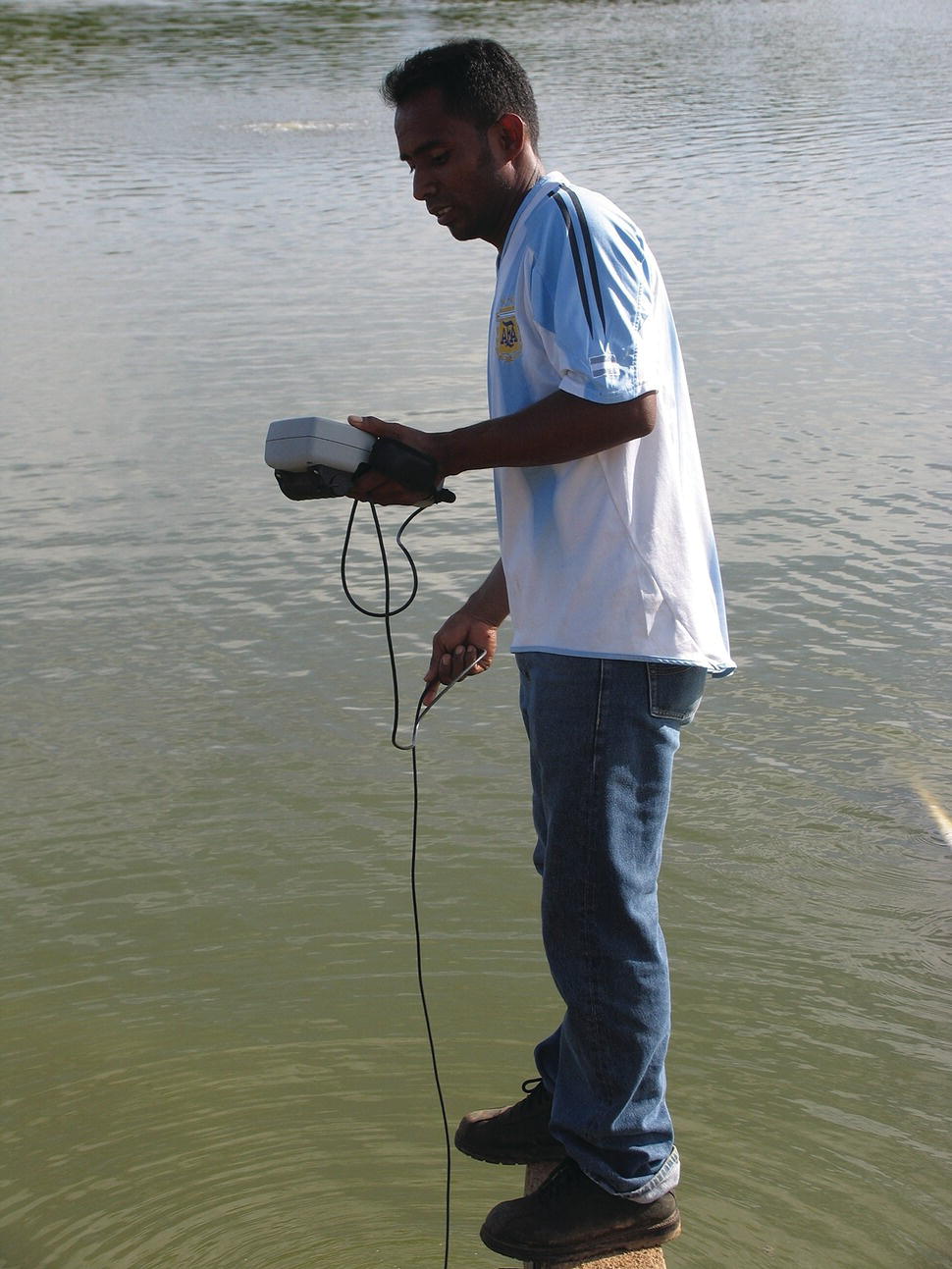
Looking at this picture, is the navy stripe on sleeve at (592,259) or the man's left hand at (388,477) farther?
the man's left hand at (388,477)

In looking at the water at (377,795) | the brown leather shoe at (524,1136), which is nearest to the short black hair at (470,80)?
the brown leather shoe at (524,1136)

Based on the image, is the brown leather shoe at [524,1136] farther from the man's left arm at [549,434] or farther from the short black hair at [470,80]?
the short black hair at [470,80]

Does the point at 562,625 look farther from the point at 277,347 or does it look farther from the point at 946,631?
the point at 277,347

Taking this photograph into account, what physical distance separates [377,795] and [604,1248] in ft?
7.16

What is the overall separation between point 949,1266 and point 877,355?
268 inches

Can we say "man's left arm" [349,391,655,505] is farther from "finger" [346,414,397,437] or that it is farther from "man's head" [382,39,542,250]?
"man's head" [382,39,542,250]

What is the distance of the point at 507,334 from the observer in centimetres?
250

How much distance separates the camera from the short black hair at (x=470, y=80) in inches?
101

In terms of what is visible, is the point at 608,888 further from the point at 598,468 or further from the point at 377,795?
the point at 377,795

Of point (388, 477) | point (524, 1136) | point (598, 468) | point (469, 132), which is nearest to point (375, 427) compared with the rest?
point (388, 477)

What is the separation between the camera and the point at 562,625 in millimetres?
2492

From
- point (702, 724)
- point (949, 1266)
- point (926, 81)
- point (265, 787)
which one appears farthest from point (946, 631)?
point (926, 81)

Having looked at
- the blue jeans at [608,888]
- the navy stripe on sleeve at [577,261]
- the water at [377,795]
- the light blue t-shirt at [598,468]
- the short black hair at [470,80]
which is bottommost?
the water at [377,795]

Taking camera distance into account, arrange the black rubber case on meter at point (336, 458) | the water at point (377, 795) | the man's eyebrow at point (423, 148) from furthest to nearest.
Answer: the water at point (377, 795)
the man's eyebrow at point (423, 148)
the black rubber case on meter at point (336, 458)
